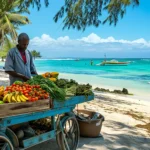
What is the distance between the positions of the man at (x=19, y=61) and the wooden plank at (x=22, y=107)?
1053mm

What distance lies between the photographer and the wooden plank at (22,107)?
2.81 meters

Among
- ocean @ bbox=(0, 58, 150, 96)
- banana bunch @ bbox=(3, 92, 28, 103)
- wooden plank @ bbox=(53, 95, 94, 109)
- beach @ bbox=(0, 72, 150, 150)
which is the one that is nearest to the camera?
banana bunch @ bbox=(3, 92, 28, 103)

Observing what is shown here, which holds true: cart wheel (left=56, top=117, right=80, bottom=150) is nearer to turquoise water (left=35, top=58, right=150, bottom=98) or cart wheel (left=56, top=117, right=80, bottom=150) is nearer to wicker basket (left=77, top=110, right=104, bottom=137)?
wicker basket (left=77, top=110, right=104, bottom=137)

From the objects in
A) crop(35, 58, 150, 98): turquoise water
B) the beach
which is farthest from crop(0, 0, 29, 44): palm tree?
the beach

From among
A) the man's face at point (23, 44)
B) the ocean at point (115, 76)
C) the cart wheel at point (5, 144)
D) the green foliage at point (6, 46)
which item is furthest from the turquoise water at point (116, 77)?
the cart wheel at point (5, 144)

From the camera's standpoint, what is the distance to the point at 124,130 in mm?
6020

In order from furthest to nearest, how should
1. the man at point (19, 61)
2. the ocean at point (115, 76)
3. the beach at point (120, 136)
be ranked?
the ocean at point (115, 76), the beach at point (120, 136), the man at point (19, 61)

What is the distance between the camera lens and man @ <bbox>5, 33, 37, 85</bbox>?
13.6ft

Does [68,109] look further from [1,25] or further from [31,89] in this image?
[1,25]

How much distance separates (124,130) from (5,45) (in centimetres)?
1875

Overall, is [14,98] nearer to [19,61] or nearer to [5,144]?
[5,144]

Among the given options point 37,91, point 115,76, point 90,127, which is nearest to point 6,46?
point 115,76

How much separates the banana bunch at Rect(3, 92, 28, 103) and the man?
111 cm

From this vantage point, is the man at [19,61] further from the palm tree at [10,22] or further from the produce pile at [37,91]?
the palm tree at [10,22]
